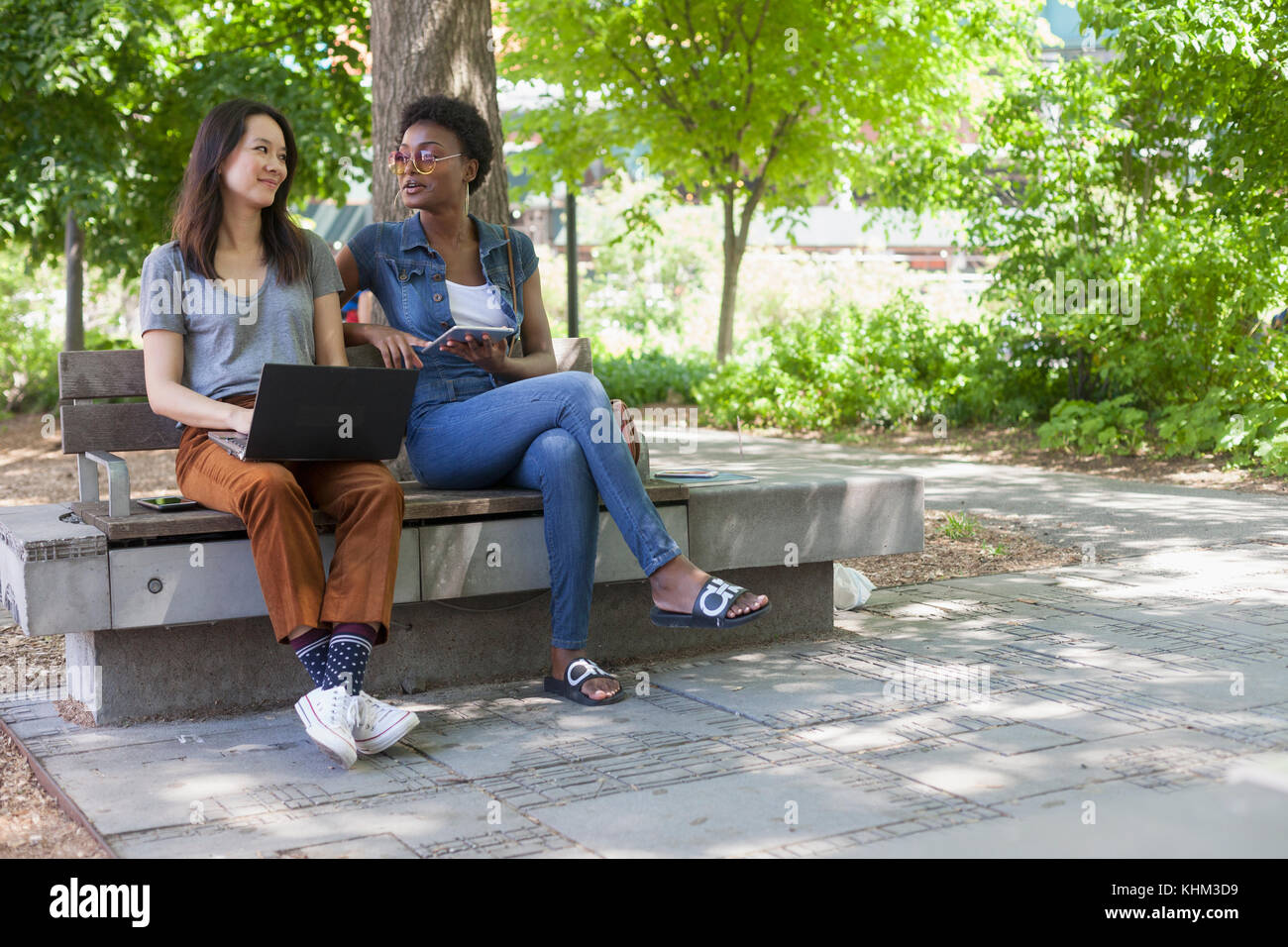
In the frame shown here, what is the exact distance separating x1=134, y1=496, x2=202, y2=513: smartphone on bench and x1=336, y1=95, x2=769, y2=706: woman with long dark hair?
0.76 meters

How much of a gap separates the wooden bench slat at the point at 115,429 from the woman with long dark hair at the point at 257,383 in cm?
34

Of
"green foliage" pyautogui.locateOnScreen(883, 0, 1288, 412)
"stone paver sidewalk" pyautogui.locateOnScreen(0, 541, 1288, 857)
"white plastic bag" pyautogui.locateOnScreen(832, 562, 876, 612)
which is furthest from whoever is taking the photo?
"green foliage" pyautogui.locateOnScreen(883, 0, 1288, 412)

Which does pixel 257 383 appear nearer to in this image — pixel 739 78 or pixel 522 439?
pixel 522 439

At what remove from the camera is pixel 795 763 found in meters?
3.51

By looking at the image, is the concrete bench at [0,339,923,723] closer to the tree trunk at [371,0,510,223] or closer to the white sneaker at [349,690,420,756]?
the white sneaker at [349,690,420,756]

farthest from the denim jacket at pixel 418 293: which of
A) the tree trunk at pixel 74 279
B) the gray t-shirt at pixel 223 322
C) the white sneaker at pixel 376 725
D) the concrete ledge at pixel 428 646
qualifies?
the tree trunk at pixel 74 279

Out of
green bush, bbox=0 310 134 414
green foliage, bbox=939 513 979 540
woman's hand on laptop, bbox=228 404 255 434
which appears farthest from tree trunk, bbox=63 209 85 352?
woman's hand on laptop, bbox=228 404 255 434

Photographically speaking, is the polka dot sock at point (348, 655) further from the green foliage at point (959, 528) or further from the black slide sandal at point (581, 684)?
the green foliage at point (959, 528)

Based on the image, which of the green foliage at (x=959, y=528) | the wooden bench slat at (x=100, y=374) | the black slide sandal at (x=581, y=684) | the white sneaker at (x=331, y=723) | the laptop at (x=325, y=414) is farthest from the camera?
the green foliage at (x=959, y=528)

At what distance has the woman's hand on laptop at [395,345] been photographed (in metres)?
4.30

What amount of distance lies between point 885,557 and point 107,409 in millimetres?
3920

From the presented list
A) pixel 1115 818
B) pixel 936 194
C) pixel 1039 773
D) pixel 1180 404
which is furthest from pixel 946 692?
pixel 936 194

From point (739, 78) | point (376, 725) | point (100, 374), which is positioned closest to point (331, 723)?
point (376, 725)

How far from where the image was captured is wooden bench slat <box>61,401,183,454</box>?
430 centimetres
